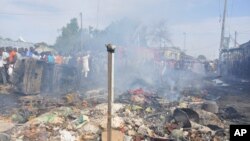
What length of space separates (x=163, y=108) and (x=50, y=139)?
4.77 metres

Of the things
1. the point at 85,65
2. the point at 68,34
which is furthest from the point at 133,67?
the point at 68,34

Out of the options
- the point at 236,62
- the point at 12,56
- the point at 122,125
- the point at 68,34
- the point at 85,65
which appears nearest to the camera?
the point at 122,125

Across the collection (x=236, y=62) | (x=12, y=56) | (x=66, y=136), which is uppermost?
(x=12, y=56)

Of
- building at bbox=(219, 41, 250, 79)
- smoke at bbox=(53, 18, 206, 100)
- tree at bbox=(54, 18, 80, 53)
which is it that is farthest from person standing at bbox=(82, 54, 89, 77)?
tree at bbox=(54, 18, 80, 53)

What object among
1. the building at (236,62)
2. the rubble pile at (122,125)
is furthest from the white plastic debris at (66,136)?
the building at (236,62)

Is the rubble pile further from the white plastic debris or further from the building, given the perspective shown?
the building

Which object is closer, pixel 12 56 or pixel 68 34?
pixel 12 56

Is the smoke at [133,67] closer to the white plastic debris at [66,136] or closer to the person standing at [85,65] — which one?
the person standing at [85,65]

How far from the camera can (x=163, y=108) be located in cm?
1110

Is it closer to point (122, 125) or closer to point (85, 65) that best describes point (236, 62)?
point (85, 65)

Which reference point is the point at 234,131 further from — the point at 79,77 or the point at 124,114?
the point at 79,77

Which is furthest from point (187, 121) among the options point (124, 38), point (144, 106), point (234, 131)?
point (124, 38)

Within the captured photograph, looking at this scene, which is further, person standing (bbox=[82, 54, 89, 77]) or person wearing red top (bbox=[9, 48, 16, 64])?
person standing (bbox=[82, 54, 89, 77])

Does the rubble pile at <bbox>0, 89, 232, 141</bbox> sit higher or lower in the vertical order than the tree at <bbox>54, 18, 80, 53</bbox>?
lower
